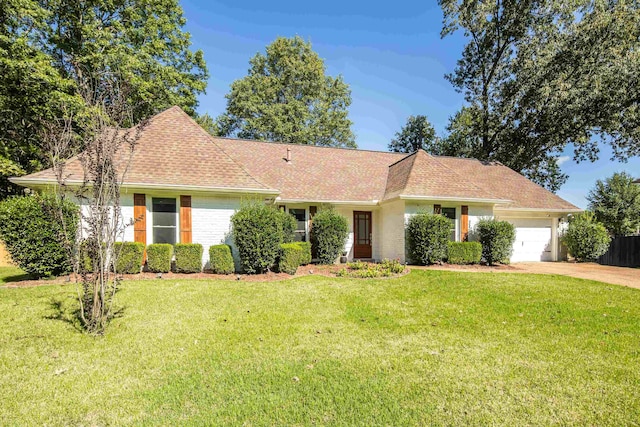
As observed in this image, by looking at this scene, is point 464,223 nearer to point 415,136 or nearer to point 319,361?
point 319,361

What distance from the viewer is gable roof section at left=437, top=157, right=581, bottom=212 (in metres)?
15.0

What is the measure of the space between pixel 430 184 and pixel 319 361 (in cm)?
1059

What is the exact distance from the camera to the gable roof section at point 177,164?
31.2 ft

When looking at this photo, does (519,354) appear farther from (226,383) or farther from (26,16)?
(26,16)

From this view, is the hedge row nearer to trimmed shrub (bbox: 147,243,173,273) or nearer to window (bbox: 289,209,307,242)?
window (bbox: 289,209,307,242)

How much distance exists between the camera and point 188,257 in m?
9.36

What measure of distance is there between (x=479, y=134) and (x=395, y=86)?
953 cm

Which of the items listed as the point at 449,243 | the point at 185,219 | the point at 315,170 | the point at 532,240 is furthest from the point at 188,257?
the point at 532,240

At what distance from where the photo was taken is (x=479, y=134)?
23.4 metres

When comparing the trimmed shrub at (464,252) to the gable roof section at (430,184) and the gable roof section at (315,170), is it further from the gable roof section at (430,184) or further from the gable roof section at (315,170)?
the gable roof section at (315,170)

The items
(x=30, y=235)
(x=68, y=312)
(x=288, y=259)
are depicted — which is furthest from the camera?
(x=288, y=259)

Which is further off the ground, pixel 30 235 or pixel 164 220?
pixel 164 220

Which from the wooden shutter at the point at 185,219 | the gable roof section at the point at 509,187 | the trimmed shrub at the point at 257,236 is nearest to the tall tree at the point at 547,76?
the gable roof section at the point at 509,187

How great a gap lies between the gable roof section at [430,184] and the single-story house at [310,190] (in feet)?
0.17
